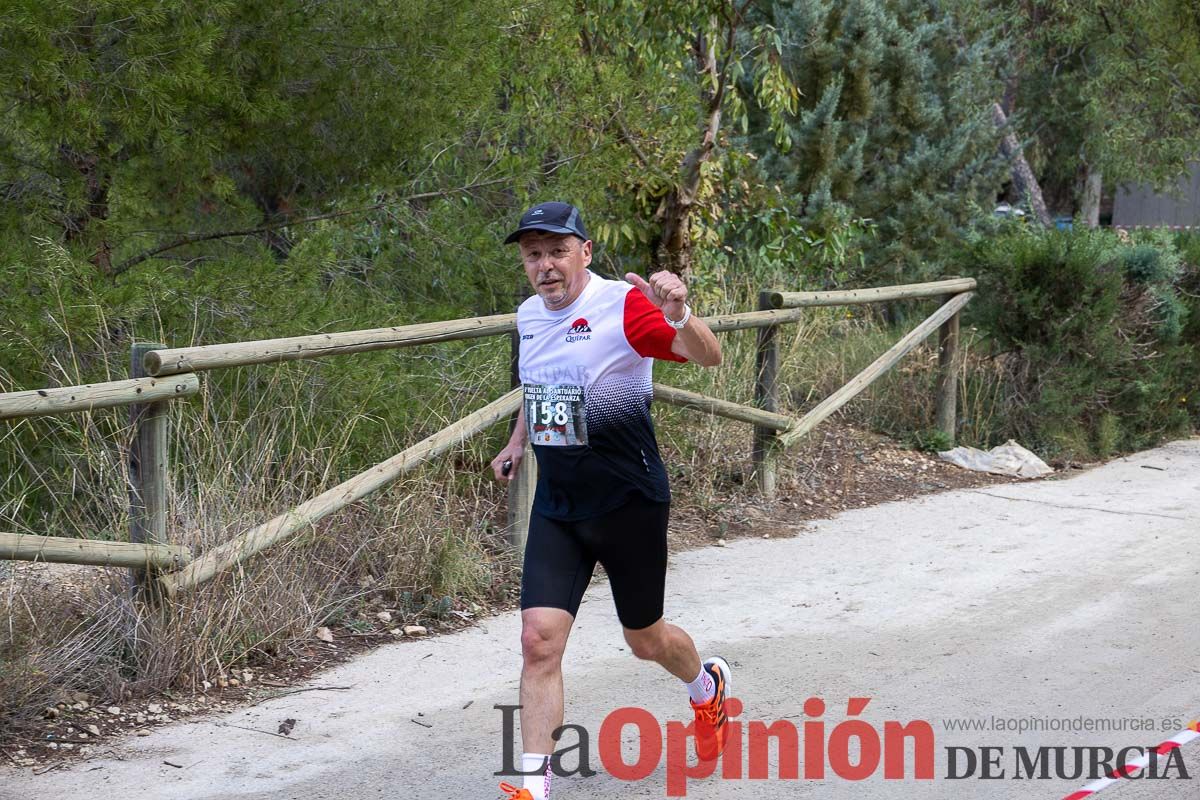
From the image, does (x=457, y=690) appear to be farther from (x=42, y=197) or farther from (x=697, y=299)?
(x=697, y=299)

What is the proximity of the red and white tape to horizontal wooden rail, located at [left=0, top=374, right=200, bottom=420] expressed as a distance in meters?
3.46

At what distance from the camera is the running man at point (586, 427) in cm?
411

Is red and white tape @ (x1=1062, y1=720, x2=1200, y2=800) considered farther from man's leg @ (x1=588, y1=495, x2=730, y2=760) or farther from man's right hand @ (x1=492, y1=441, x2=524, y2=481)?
man's right hand @ (x1=492, y1=441, x2=524, y2=481)

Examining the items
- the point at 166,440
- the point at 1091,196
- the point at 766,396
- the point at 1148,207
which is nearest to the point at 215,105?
the point at 166,440

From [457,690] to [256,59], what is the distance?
327cm

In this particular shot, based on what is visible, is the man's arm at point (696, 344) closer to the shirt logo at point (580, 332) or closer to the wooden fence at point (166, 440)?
the shirt logo at point (580, 332)

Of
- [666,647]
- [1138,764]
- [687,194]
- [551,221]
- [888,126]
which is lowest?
[1138,764]

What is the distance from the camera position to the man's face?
13.7 ft

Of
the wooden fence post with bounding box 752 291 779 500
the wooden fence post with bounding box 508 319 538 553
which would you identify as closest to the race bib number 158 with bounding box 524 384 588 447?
the wooden fence post with bounding box 508 319 538 553

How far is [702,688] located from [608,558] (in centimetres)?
67

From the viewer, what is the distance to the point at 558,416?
163 inches

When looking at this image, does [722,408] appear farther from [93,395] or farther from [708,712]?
[93,395]

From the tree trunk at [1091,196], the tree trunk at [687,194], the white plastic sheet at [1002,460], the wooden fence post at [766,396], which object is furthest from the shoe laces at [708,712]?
the tree trunk at [1091,196]

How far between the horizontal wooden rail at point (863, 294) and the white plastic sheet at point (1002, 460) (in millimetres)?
1229
